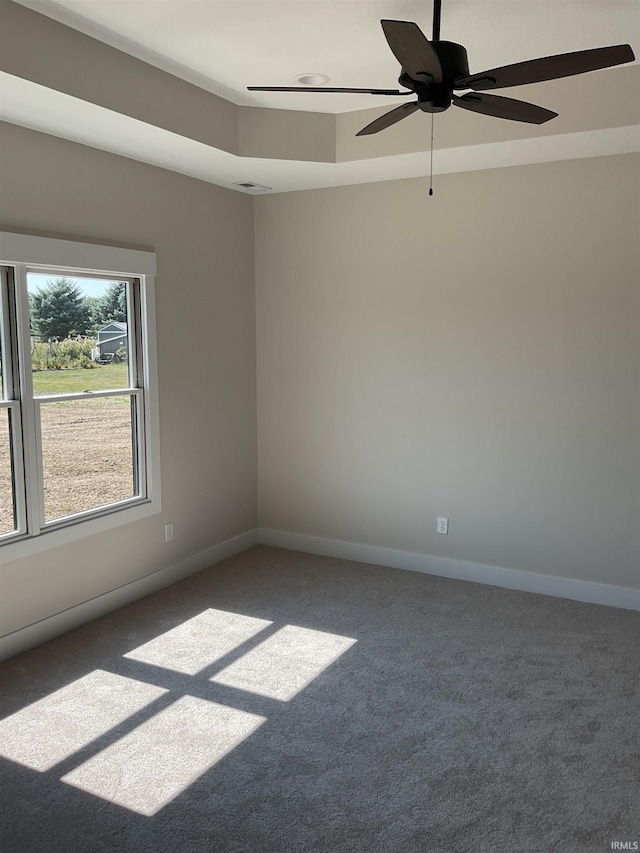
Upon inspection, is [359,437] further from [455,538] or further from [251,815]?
[251,815]

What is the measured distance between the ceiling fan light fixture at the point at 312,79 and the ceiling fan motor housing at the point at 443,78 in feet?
3.83

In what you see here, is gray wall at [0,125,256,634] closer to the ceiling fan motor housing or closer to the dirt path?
the dirt path

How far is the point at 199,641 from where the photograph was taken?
3.62 metres

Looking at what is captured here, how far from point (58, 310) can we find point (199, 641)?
189 centimetres

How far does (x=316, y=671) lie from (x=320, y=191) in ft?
10.2

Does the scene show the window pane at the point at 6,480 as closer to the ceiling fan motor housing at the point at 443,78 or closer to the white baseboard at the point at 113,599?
the white baseboard at the point at 113,599

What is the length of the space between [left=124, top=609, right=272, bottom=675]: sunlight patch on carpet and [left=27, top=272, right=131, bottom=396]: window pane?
142 cm

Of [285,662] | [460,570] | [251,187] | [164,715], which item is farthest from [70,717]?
[251,187]

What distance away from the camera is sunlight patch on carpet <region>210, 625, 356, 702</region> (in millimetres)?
3180

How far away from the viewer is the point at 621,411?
389 centimetres

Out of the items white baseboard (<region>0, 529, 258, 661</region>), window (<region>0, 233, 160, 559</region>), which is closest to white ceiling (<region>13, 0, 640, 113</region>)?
window (<region>0, 233, 160, 559</region>)

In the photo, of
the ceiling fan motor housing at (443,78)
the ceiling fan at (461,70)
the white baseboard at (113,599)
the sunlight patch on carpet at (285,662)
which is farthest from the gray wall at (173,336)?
the ceiling fan motor housing at (443,78)

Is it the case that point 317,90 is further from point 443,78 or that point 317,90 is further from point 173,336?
point 173,336

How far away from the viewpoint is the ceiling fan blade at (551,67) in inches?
76.3
